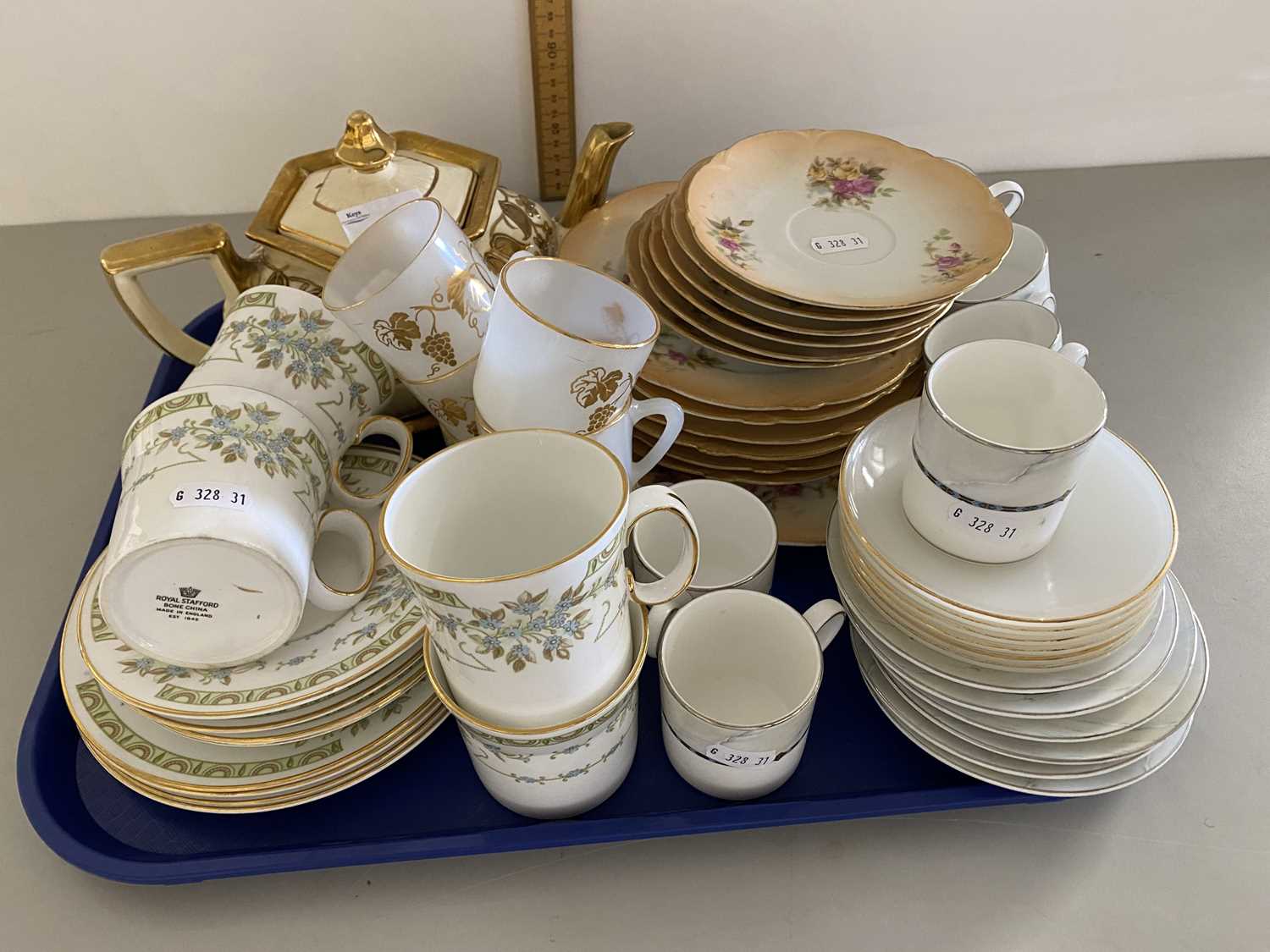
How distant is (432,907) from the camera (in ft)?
2.03

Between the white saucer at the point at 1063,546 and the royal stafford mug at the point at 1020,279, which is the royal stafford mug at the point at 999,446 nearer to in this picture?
the white saucer at the point at 1063,546

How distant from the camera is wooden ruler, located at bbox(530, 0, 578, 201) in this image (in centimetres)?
97

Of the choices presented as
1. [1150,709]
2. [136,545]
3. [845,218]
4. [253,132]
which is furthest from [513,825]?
[253,132]

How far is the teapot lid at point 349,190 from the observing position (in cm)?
80

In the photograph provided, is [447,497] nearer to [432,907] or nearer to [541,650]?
[541,650]

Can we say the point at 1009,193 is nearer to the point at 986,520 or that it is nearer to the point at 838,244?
the point at 838,244

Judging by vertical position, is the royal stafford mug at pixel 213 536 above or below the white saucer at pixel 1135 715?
above

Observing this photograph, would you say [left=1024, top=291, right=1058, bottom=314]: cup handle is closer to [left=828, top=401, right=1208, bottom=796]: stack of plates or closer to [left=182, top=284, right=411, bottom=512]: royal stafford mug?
[left=828, top=401, right=1208, bottom=796]: stack of plates

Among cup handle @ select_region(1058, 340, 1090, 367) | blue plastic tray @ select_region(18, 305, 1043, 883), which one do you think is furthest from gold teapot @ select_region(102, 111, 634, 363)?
cup handle @ select_region(1058, 340, 1090, 367)

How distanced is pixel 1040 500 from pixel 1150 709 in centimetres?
17

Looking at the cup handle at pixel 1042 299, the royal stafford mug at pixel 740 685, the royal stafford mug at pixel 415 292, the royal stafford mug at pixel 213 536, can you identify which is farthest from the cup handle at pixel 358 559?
the cup handle at pixel 1042 299

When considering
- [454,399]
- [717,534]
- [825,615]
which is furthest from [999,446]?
[454,399]

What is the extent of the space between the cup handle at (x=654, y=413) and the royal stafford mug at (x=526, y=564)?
0.35ft

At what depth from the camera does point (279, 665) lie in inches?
25.0
